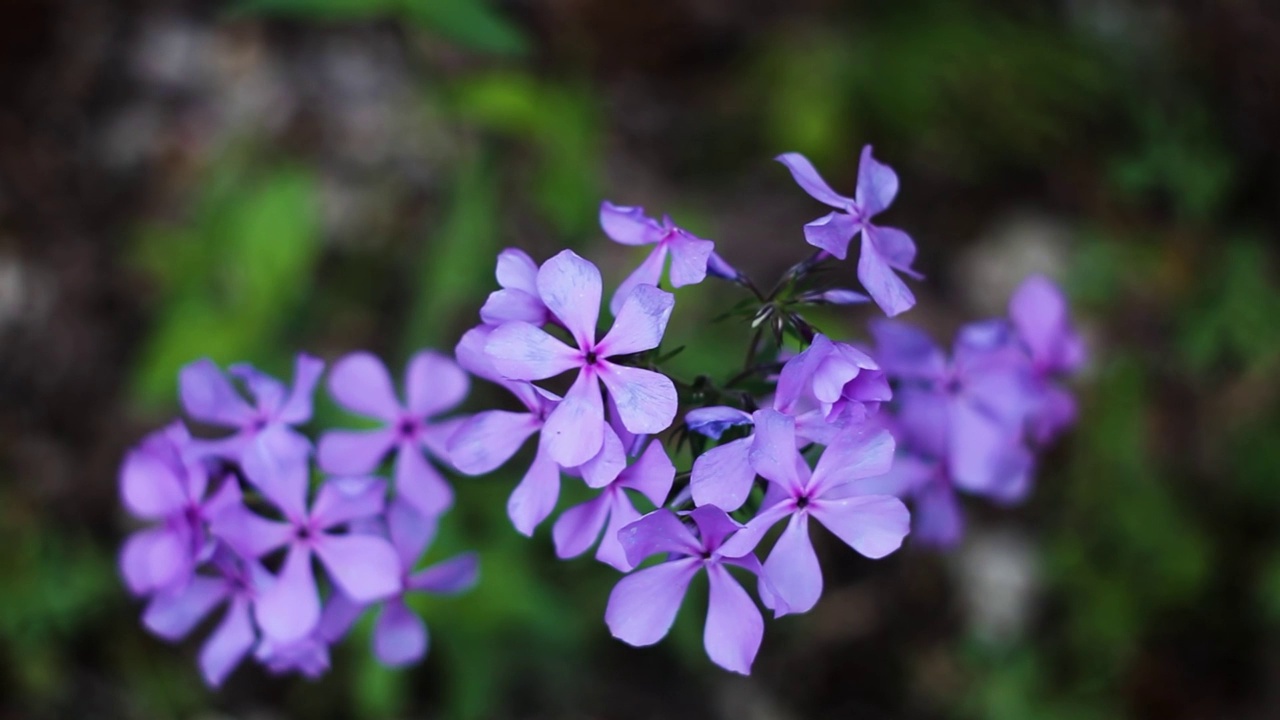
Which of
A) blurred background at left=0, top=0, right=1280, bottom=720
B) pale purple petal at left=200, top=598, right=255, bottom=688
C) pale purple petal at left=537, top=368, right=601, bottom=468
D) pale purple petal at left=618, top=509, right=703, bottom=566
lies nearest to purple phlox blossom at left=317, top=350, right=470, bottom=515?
pale purple petal at left=200, top=598, right=255, bottom=688

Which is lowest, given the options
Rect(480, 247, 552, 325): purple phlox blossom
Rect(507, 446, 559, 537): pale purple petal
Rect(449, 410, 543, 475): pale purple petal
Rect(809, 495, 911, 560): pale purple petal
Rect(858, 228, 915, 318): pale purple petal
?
Rect(507, 446, 559, 537): pale purple petal

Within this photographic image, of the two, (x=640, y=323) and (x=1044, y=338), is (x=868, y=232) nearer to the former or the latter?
(x=640, y=323)

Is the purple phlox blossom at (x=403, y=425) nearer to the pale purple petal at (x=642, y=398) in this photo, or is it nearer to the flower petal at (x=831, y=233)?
the pale purple petal at (x=642, y=398)

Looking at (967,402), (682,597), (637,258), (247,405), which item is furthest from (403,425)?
(637,258)

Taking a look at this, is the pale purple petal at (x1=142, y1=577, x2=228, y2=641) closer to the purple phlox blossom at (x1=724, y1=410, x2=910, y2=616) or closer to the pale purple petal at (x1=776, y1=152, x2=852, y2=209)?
the purple phlox blossom at (x1=724, y1=410, x2=910, y2=616)

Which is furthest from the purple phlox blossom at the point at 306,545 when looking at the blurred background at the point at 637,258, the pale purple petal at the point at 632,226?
the blurred background at the point at 637,258

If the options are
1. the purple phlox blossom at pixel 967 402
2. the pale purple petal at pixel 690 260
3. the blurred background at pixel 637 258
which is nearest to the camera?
the pale purple petal at pixel 690 260
